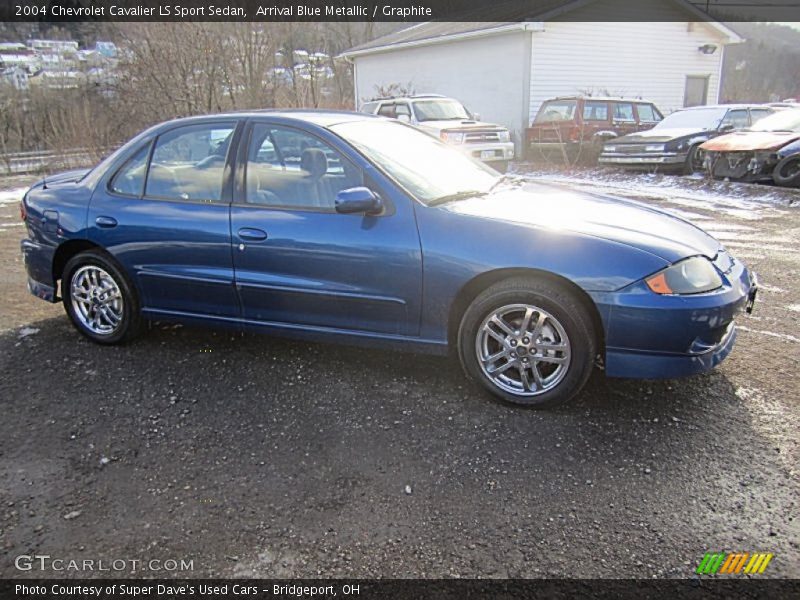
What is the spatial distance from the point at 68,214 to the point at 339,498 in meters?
3.04

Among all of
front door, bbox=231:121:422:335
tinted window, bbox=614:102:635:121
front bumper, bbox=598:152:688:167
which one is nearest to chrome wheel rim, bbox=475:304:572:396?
front door, bbox=231:121:422:335

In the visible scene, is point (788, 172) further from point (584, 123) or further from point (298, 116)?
point (298, 116)

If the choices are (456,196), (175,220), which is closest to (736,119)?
(456,196)

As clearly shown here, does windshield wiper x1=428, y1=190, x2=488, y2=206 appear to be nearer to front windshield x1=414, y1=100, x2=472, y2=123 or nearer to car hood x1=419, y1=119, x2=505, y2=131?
car hood x1=419, y1=119, x2=505, y2=131

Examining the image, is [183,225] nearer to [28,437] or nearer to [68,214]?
[68,214]

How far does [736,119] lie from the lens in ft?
43.0

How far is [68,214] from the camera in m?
4.35

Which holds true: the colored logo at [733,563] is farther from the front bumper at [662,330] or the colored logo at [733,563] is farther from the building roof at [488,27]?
the building roof at [488,27]

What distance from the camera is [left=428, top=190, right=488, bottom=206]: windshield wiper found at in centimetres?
357

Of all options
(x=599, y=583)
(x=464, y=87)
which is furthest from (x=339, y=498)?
(x=464, y=87)

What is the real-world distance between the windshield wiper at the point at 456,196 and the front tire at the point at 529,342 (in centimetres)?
61

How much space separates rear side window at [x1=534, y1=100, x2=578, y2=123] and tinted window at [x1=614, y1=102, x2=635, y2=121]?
1.08m

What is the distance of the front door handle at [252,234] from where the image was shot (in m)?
3.75

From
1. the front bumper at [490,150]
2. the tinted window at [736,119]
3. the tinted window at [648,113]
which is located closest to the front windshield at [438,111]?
the front bumper at [490,150]
